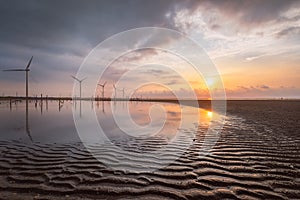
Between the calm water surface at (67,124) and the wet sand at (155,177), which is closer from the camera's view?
the wet sand at (155,177)

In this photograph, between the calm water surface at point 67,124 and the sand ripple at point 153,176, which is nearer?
the sand ripple at point 153,176

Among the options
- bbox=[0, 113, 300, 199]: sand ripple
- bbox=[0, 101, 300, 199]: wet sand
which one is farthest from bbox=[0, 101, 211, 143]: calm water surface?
bbox=[0, 101, 300, 199]: wet sand

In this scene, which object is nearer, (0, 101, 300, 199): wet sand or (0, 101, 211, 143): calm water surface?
(0, 101, 300, 199): wet sand

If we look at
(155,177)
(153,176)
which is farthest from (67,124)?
(155,177)

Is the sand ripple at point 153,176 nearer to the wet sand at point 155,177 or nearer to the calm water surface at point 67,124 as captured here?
the wet sand at point 155,177

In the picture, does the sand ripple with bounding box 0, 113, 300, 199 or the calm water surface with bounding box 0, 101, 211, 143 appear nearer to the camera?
the sand ripple with bounding box 0, 113, 300, 199

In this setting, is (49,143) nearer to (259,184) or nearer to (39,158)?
(39,158)

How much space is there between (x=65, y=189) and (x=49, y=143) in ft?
23.2

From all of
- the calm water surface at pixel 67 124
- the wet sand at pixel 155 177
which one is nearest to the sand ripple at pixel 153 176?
the wet sand at pixel 155 177

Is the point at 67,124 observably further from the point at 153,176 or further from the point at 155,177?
the point at 155,177

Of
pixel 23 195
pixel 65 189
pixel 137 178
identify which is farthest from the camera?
pixel 137 178

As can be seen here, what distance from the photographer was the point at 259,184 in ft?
20.3

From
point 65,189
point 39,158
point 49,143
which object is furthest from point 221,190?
point 49,143

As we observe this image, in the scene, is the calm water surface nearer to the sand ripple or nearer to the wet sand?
the sand ripple
